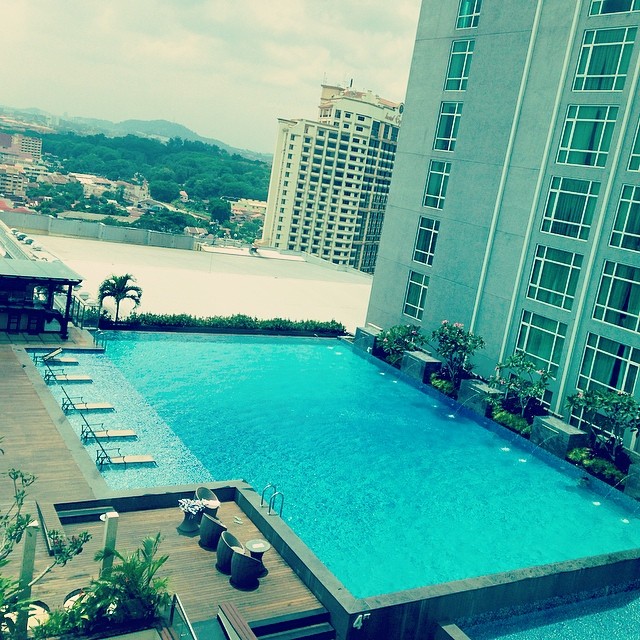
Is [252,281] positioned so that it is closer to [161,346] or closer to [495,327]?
[161,346]

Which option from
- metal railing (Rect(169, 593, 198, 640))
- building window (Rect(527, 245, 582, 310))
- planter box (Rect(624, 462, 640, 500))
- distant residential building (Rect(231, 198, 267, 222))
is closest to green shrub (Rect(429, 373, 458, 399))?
building window (Rect(527, 245, 582, 310))

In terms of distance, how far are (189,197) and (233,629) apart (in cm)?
14806

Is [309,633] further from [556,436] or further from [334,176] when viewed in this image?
[334,176]

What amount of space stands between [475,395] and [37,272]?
17.4 m

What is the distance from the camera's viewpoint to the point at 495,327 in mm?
27766

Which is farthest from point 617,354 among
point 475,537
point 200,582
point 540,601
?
point 200,582

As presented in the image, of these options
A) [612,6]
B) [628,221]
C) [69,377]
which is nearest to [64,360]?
[69,377]

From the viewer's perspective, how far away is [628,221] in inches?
908

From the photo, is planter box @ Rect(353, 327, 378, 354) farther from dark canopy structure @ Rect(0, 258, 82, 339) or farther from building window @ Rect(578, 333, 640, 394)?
dark canopy structure @ Rect(0, 258, 82, 339)

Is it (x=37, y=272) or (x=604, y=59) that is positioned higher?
(x=604, y=59)

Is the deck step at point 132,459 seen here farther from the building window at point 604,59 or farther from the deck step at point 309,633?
the building window at point 604,59

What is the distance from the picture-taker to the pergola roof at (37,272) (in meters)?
24.9

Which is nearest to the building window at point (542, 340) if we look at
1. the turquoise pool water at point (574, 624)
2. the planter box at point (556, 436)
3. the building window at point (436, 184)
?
the planter box at point (556, 436)

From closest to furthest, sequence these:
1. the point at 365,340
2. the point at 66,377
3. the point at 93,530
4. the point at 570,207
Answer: the point at 93,530, the point at 66,377, the point at 570,207, the point at 365,340
